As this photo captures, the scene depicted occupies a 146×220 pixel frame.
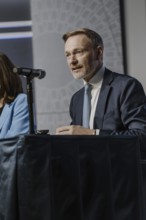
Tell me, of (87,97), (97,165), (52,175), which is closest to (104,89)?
(87,97)

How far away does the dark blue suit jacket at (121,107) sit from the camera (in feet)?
5.78

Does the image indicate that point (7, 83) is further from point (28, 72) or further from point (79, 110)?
point (28, 72)

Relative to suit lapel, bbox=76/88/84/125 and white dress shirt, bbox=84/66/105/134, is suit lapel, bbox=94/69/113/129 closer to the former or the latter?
white dress shirt, bbox=84/66/105/134

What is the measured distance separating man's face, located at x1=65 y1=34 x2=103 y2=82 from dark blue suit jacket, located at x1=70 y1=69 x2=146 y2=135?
133 mm

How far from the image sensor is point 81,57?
203 cm

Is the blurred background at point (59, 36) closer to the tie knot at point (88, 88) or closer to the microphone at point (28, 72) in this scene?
the tie knot at point (88, 88)

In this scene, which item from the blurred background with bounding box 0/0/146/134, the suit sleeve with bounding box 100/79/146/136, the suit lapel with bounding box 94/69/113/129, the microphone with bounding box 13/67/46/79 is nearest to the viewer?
the microphone with bounding box 13/67/46/79

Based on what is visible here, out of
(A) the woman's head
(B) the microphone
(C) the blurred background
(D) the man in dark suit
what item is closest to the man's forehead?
(D) the man in dark suit

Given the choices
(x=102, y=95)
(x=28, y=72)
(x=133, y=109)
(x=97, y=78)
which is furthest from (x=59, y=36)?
(x=28, y=72)

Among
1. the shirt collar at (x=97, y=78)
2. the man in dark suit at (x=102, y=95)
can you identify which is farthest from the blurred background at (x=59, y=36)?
the shirt collar at (x=97, y=78)

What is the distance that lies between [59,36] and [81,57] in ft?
3.00

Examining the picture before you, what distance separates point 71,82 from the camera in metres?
2.87

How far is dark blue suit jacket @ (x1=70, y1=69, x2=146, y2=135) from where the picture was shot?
1761 millimetres

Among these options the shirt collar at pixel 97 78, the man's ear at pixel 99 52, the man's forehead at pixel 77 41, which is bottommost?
the shirt collar at pixel 97 78
